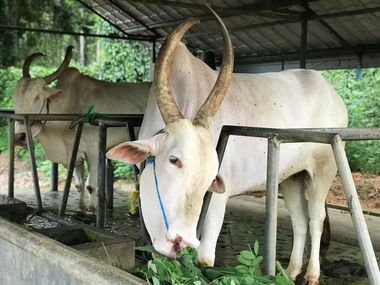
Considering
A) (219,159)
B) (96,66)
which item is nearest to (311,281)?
(219,159)

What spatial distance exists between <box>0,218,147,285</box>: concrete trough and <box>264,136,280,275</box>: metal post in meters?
0.76

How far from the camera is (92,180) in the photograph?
22.4 feet

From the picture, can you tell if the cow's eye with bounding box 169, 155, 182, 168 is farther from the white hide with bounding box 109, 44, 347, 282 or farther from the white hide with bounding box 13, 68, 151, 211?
the white hide with bounding box 13, 68, 151, 211

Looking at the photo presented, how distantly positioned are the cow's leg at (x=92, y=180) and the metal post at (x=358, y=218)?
15.9 feet

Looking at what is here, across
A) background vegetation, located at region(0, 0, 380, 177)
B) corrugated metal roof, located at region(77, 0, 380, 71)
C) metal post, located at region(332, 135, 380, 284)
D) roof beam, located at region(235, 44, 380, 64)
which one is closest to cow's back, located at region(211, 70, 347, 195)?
metal post, located at region(332, 135, 380, 284)

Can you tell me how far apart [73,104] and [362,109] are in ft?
25.1

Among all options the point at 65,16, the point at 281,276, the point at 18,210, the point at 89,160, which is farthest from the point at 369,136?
the point at 65,16

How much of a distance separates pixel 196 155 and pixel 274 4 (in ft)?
16.9

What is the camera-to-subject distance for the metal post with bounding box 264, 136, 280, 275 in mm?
2393

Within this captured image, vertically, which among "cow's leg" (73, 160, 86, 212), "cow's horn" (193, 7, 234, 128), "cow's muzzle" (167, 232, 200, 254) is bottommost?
"cow's leg" (73, 160, 86, 212)

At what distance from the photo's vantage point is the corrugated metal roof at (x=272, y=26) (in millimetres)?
7281

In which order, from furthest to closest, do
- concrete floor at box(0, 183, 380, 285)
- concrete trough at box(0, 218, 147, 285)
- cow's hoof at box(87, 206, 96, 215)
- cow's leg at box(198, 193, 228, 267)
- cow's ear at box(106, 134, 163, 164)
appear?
cow's hoof at box(87, 206, 96, 215)
concrete floor at box(0, 183, 380, 285)
cow's leg at box(198, 193, 228, 267)
cow's ear at box(106, 134, 163, 164)
concrete trough at box(0, 218, 147, 285)

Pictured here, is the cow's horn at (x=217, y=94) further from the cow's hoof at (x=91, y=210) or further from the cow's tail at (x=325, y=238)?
the cow's hoof at (x=91, y=210)

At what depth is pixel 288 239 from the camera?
20.0ft
